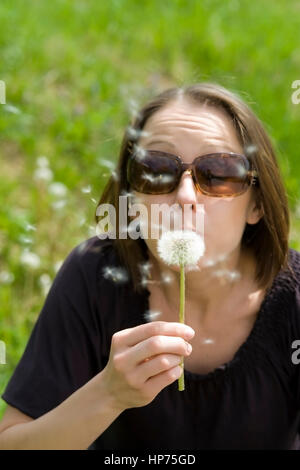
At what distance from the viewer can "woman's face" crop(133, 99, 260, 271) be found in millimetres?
1419

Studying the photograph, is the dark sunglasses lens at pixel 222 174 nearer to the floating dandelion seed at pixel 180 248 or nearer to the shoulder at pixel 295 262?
the floating dandelion seed at pixel 180 248

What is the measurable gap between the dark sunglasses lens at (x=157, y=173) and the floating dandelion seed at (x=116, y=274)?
0.26 meters

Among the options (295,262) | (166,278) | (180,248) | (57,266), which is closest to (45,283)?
(57,266)

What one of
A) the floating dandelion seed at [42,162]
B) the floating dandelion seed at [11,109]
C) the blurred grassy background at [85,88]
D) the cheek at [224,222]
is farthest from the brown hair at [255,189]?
the floating dandelion seed at [11,109]

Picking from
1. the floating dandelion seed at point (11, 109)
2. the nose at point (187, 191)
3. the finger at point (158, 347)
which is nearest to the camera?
the finger at point (158, 347)

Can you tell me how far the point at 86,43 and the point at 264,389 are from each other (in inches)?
98.2

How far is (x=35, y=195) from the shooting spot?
271cm

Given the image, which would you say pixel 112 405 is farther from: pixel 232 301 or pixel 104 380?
pixel 232 301

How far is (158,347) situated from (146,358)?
4 centimetres

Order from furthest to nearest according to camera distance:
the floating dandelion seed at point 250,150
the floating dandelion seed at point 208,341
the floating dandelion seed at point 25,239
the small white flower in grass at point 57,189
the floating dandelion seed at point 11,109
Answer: the floating dandelion seed at point 11,109, the small white flower in grass at point 57,189, the floating dandelion seed at point 25,239, the floating dandelion seed at point 208,341, the floating dandelion seed at point 250,150

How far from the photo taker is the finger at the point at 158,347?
1094 mm

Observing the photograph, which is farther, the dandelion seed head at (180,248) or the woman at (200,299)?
the woman at (200,299)

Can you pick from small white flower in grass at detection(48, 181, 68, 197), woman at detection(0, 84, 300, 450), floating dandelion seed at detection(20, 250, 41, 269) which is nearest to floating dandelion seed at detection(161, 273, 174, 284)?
woman at detection(0, 84, 300, 450)

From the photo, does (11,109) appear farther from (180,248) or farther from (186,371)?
(180,248)
